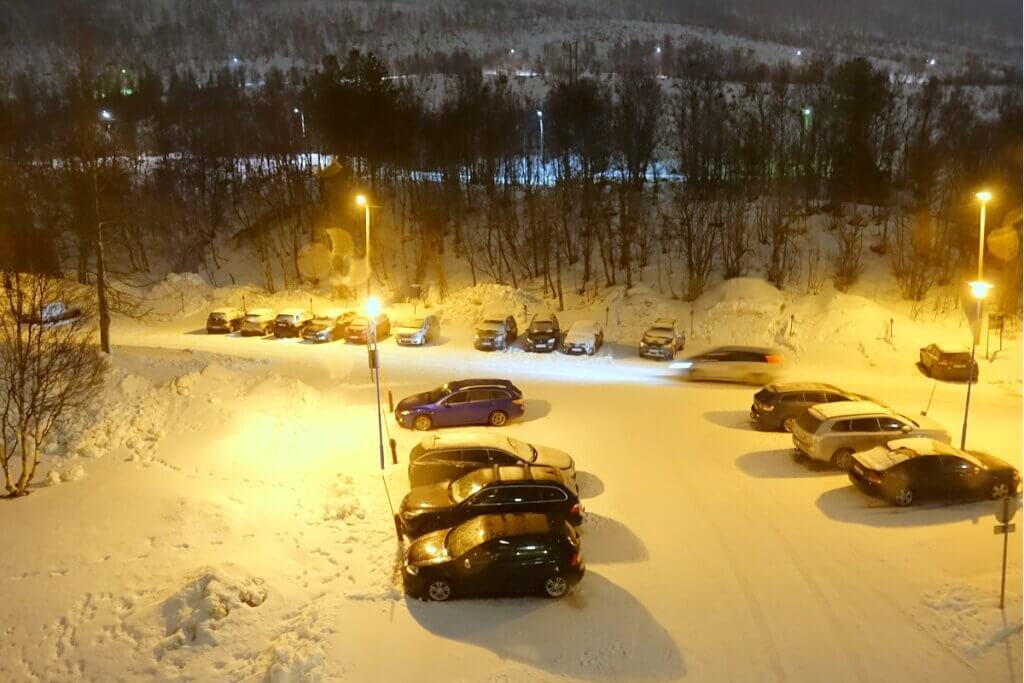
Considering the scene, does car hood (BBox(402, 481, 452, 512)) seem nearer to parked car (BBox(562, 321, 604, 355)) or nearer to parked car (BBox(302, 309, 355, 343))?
parked car (BBox(562, 321, 604, 355))

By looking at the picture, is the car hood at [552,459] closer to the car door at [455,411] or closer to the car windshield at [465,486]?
the car windshield at [465,486]

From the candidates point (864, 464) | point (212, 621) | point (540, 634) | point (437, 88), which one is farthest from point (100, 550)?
point (437, 88)

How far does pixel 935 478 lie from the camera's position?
14.1 m

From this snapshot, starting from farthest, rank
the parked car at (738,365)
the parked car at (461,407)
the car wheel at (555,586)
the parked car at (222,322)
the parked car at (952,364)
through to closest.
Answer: the parked car at (222,322)
the parked car at (952,364)
the parked car at (738,365)
the parked car at (461,407)
the car wheel at (555,586)

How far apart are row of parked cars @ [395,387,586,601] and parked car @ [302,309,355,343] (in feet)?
55.6

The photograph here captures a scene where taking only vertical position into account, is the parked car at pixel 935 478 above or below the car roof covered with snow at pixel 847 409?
below

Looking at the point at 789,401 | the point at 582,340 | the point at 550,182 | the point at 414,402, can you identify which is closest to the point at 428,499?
the point at 414,402

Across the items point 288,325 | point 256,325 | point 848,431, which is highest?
point 848,431

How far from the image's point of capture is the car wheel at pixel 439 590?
1083 cm

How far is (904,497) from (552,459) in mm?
7149

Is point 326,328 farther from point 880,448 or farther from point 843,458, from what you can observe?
point 880,448

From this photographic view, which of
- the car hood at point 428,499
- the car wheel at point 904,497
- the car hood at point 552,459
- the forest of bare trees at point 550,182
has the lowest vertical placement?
the car wheel at point 904,497

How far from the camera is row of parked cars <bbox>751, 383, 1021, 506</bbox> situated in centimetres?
1409

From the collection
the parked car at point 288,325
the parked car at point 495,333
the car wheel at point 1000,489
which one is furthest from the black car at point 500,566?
the parked car at point 288,325
